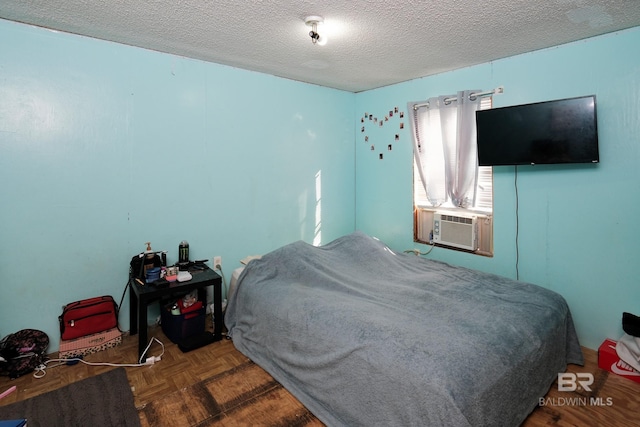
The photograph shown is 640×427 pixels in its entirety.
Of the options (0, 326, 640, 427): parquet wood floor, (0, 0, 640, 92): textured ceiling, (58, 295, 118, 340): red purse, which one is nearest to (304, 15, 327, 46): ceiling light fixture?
(0, 0, 640, 92): textured ceiling

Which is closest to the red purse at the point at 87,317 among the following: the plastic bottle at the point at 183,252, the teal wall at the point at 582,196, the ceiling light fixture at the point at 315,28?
the plastic bottle at the point at 183,252

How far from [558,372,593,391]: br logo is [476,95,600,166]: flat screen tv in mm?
1477

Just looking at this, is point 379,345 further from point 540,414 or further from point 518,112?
point 518,112

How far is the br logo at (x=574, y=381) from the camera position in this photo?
214cm

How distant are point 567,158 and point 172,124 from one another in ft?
10.4

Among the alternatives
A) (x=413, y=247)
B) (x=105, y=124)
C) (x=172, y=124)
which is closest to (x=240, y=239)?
(x=172, y=124)

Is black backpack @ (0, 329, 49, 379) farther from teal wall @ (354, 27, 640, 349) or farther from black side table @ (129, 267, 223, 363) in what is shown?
teal wall @ (354, 27, 640, 349)

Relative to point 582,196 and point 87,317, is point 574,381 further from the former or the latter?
point 87,317

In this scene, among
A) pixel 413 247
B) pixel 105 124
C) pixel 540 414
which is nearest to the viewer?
pixel 540 414

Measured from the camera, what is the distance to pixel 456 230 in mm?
3303

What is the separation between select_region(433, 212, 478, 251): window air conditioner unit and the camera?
3.20 metres

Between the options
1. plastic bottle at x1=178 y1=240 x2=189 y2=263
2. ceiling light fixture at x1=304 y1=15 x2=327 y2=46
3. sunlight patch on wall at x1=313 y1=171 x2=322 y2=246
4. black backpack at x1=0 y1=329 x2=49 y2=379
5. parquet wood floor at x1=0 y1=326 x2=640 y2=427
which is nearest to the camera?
parquet wood floor at x1=0 y1=326 x2=640 y2=427

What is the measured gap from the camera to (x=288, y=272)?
9.16ft

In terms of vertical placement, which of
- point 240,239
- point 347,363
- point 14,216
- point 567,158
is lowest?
point 347,363
